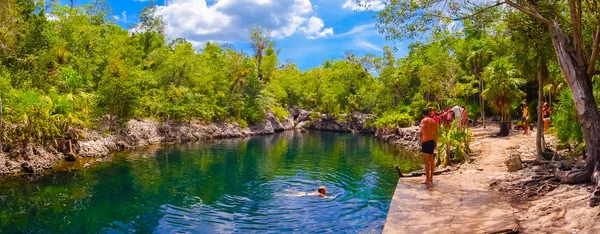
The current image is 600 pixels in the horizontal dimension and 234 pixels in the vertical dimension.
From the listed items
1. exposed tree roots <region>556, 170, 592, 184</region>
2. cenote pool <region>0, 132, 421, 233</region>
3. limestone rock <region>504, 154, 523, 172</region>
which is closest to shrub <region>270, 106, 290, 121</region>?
cenote pool <region>0, 132, 421, 233</region>

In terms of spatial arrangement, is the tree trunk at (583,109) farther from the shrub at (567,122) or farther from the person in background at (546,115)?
the person in background at (546,115)

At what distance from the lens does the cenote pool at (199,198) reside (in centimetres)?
1099

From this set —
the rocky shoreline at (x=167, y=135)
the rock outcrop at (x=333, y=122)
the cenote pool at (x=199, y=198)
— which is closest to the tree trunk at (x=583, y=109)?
the cenote pool at (x=199, y=198)

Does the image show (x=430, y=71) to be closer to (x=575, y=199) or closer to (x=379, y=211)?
(x=379, y=211)

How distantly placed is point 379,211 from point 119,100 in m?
24.4

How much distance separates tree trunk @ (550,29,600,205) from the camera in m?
8.29

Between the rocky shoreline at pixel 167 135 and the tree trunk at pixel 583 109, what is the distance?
19.6 m

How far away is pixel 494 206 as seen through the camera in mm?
8102

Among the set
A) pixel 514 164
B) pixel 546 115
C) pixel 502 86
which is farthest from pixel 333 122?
pixel 514 164

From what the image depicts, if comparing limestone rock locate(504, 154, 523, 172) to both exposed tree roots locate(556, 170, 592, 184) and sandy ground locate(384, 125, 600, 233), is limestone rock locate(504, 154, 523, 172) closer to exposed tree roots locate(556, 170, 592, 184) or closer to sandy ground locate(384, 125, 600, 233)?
sandy ground locate(384, 125, 600, 233)

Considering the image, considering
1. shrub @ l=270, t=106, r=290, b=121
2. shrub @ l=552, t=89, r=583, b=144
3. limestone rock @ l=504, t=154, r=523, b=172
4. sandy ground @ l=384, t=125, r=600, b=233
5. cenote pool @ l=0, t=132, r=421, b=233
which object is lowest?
cenote pool @ l=0, t=132, r=421, b=233

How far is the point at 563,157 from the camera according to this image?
1202cm

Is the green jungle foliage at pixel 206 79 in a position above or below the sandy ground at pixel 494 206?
above

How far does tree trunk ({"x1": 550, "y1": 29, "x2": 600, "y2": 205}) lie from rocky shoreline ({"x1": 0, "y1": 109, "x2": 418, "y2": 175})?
1957 cm
